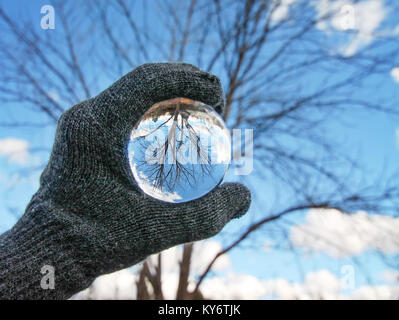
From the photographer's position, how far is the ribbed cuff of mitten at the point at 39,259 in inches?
38.7

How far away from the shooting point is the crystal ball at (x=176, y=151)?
1.04 meters

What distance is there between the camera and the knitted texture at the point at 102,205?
1057mm

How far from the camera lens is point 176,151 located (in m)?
1.03

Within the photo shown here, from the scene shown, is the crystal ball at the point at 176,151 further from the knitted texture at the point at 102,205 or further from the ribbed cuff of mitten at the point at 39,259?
the ribbed cuff of mitten at the point at 39,259

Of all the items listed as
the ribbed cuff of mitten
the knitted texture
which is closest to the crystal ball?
the knitted texture

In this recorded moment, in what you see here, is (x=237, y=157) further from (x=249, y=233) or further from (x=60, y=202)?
(x=60, y=202)

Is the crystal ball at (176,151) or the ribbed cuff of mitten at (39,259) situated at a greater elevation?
the crystal ball at (176,151)

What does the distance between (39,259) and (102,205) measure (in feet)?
0.73

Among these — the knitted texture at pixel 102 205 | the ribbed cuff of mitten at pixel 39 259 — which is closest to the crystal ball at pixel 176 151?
the knitted texture at pixel 102 205

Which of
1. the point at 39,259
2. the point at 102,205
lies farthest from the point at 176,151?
the point at 39,259

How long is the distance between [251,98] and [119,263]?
2800 mm

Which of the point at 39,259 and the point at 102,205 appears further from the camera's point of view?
the point at 102,205

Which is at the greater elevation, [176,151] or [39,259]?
[176,151]

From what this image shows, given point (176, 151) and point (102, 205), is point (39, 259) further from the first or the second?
point (176, 151)
